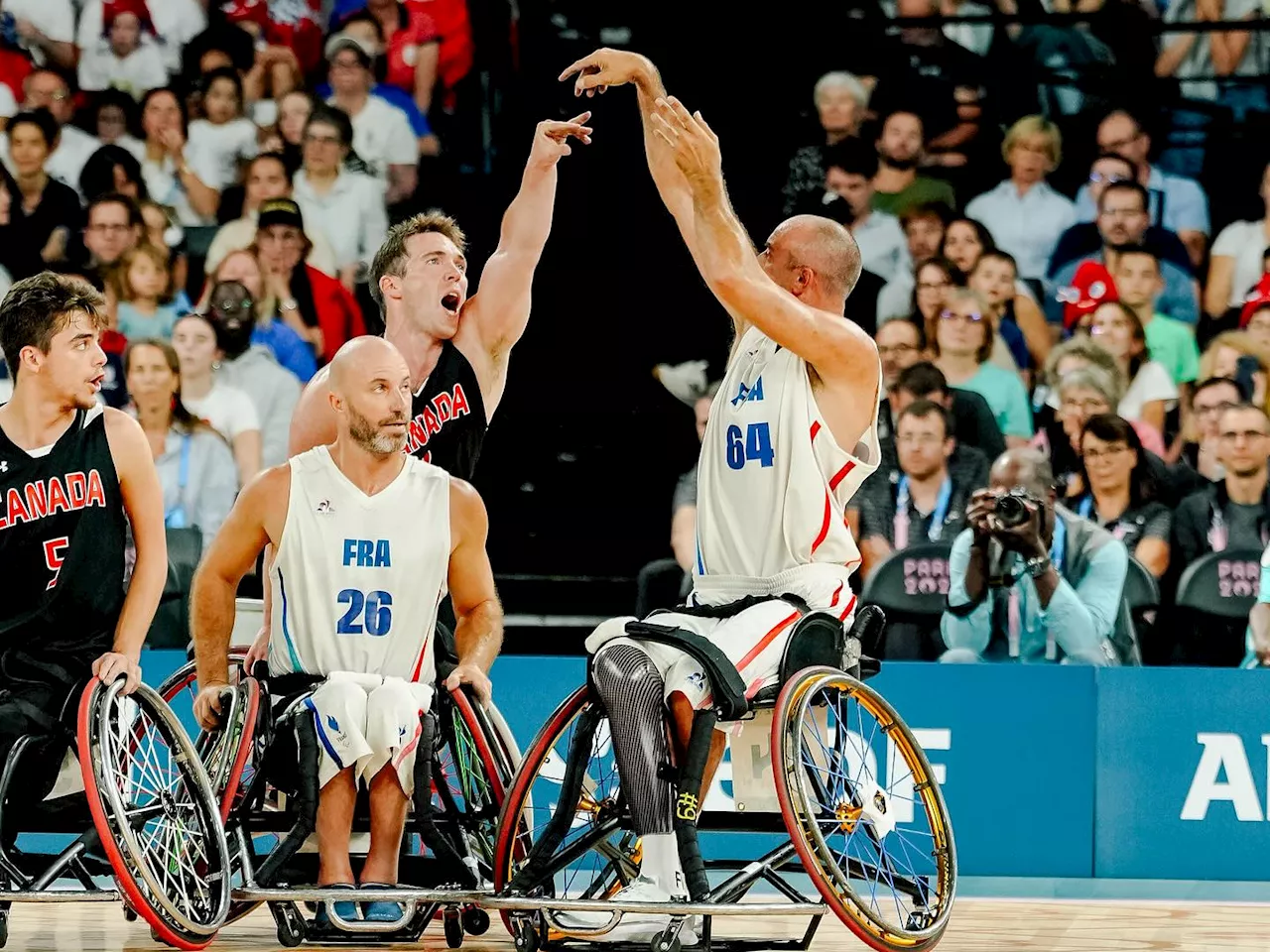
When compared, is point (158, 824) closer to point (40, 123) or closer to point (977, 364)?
point (977, 364)

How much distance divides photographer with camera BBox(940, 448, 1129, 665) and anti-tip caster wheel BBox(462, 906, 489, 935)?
290cm

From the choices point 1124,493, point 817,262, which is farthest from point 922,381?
point 817,262

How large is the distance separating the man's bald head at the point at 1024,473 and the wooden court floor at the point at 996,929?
185cm

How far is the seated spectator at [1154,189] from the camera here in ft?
30.7

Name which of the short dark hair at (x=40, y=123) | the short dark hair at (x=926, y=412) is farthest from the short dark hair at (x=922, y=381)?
the short dark hair at (x=40, y=123)

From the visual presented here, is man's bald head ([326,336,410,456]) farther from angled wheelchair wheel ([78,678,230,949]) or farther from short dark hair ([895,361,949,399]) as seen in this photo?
short dark hair ([895,361,949,399])

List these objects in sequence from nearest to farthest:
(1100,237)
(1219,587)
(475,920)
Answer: (475,920) < (1219,587) < (1100,237)

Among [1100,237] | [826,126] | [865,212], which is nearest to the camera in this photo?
[1100,237]

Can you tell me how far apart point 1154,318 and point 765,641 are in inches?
200

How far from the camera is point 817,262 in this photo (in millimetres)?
5027

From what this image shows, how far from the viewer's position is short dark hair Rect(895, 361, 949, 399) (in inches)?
337

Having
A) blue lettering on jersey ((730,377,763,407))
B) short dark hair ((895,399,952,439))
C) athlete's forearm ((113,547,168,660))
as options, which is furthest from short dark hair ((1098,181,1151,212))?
athlete's forearm ((113,547,168,660))

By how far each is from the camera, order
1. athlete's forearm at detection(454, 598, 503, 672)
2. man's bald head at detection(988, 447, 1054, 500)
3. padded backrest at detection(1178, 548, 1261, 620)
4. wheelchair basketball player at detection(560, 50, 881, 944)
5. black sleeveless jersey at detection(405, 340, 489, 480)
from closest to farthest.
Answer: wheelchair basketball player at detection(560, 50, 881, 944) < athlete's forearm at detection(454, 598, 503, 672) < black sleeveless jersey at detection(405, 340, 489, 480) < man's bald head at detection(988, 447, 1054, 500) < padded backrest at detection(1178, 548, 1261, 620)

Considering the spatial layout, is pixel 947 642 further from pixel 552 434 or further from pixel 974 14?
pixel 974 14
